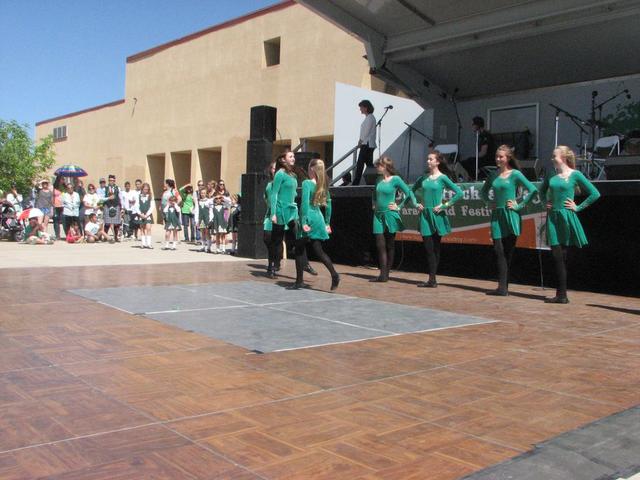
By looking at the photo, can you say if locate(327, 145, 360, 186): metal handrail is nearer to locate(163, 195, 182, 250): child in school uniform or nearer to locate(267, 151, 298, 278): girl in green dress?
locate(163, 195, 182, 250): child in school uniform

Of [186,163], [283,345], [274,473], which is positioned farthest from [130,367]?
Answer: [186,163]

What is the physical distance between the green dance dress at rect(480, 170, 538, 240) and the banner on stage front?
1.25m

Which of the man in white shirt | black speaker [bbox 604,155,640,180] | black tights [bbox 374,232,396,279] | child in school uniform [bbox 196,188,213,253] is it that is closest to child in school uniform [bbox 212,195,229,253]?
child in school uniform [bbox 196,188,213,253]

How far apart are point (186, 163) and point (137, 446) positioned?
98.2 ft

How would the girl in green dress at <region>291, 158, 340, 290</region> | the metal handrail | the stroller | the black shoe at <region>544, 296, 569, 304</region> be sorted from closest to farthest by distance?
1. the black shoe at <region>544, 296, 569, 304</region>
2. the girl in green dress at <region>291, 158, 340, 290</region>
3. the metal handrail
4. the stroller

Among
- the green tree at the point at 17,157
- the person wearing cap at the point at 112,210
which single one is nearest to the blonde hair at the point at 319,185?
A: the person wearing cap at the point at 112,210

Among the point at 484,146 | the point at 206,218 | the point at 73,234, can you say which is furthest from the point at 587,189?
the point at 73,234

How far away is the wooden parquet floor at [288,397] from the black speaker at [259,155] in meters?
7.31

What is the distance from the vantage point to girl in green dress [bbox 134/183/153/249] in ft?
52.7

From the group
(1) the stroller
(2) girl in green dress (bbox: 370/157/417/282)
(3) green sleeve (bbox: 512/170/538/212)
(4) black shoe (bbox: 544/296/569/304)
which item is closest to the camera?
(4) black shoe (bbox: 544/296/569/304)

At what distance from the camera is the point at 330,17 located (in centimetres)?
1281

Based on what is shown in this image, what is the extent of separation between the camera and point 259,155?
1337 cm

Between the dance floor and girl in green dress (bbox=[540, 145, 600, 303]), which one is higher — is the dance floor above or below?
below

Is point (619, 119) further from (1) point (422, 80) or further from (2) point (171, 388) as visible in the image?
(2) point (171, 388)
